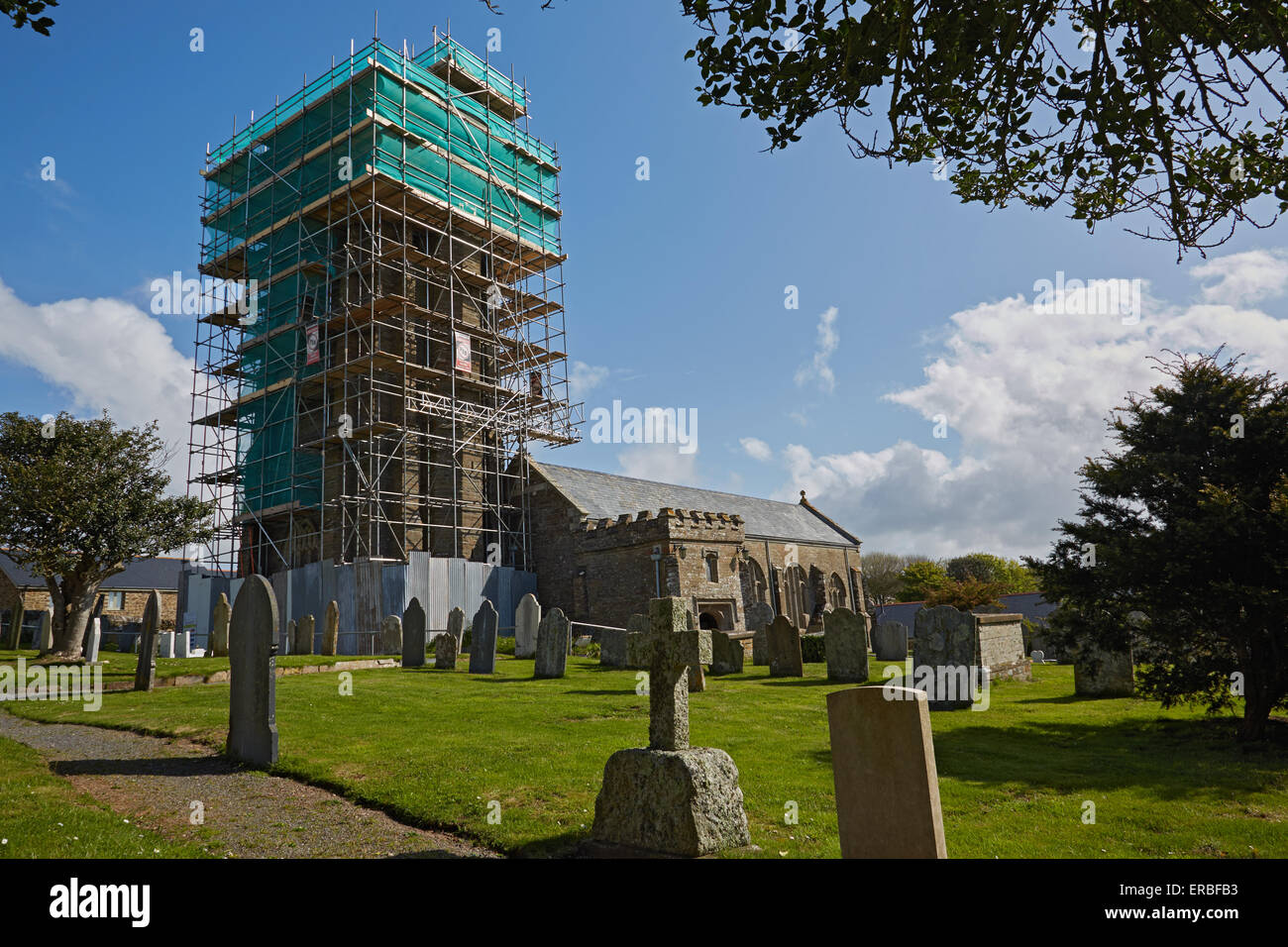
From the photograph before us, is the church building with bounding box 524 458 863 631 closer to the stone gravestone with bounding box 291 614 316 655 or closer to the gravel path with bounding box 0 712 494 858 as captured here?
the stone gravestone with bounding box 291 614 316 655

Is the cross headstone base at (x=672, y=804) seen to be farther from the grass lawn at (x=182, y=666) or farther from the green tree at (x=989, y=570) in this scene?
the green tree at (x=989, y=570)

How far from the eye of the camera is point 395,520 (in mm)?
28125

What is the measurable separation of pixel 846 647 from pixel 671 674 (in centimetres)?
1117

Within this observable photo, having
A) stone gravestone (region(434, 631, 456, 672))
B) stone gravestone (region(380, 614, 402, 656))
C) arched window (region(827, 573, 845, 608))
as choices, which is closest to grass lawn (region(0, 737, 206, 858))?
stone gravestone (region(434, 631, 456, 672))

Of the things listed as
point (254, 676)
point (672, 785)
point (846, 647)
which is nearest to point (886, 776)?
point (672, 785)

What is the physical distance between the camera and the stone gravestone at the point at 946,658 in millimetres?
12492

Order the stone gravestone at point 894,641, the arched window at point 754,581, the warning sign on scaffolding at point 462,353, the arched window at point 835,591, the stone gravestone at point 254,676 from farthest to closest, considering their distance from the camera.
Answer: the arched window at point 835,591 < the arched window at point 754,581 < the warning sign on scaffolding at point 462,353 < the stone gravestone at point 894,641 < the stone gravestone at point 254,676

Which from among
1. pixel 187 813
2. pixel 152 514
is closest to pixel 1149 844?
pixel 187 813

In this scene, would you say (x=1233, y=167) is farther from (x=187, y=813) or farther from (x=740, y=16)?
(x=187, y=813)

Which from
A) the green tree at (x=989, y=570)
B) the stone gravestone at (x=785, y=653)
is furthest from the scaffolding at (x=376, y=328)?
the green tree at (x=989, y=570)

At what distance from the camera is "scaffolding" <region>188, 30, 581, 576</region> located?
28.3 metres

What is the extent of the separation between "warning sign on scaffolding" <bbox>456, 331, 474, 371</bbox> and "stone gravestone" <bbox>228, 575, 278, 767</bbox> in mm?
22336

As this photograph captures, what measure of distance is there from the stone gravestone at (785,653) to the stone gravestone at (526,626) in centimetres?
600
